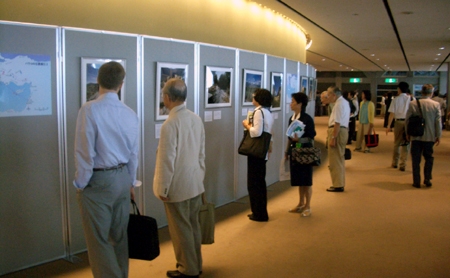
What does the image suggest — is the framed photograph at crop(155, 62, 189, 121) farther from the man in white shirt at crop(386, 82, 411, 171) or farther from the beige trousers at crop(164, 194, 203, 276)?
the man in white shirt at crop(386, 82, 411, 171)

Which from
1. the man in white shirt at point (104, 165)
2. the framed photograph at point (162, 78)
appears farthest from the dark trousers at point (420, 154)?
the man in white shirt at point (104, 165)

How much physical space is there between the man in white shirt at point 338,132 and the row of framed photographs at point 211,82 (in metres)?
1.19

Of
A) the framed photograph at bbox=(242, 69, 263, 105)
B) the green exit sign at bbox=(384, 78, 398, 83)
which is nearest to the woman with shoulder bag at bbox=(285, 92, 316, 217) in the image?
the framed photograph at bbox=(242, 69, 263, 105)

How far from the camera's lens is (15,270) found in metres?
4.20

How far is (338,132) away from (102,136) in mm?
5103

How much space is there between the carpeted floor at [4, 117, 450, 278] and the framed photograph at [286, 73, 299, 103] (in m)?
1.90

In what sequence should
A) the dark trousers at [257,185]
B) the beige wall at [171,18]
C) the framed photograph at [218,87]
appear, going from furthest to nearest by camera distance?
1. the framed photograph at [218,87]
2. the dark trousers at [257,185]
3. the beige wall at [171,18]

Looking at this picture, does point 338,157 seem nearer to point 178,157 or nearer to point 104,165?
point 178,157

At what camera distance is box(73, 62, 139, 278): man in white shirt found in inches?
124

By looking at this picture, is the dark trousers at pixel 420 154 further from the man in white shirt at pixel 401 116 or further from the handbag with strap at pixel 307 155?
the handbag with strap at pixel 307 155

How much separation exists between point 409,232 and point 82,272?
3951 millimetres

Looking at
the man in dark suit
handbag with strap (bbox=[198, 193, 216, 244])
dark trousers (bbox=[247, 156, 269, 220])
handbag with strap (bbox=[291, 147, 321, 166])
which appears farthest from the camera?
the man in dark suit

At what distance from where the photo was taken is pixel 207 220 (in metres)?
4.21

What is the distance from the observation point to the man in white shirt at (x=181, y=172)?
3.75 m
